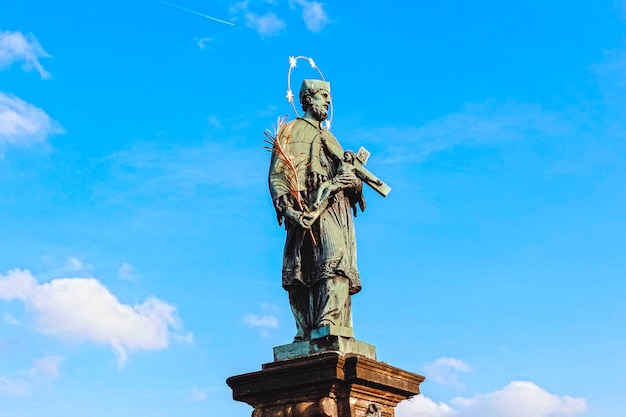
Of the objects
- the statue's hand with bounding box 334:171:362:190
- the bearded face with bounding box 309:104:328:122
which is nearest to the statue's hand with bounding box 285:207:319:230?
the statue's hand with bounding box 334:171:362:190

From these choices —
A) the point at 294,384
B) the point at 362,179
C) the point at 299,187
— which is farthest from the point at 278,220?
the point at 294,384

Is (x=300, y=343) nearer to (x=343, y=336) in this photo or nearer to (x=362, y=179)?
(x=343, y=336)

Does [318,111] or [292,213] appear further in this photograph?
[318,111]

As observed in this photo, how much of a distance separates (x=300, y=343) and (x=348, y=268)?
105cm

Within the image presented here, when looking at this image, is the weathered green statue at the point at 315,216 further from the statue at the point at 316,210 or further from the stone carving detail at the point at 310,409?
the stone carving detail at the point at 310,409

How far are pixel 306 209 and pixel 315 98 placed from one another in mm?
1652

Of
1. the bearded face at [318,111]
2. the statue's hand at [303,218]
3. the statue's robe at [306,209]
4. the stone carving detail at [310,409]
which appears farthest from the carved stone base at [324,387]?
the bearded face at [318,111]

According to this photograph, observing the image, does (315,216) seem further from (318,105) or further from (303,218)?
(318,105)

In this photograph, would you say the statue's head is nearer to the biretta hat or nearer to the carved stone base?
the biretta hat

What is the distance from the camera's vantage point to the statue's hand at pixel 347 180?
33.5 feet

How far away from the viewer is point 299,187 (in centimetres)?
1016

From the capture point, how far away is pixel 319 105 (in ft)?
35.3

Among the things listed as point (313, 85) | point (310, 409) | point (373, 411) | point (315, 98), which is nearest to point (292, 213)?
point (315, 98)

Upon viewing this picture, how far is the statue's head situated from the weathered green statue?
0.5 inches
